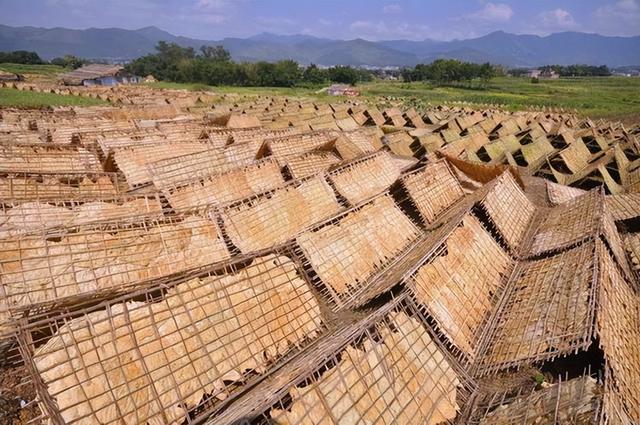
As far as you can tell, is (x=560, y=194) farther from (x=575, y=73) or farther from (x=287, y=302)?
(x=575, y=73)

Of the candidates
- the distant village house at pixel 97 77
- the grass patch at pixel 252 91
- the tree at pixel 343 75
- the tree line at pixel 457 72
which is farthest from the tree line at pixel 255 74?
the tree line at pixel 457 72

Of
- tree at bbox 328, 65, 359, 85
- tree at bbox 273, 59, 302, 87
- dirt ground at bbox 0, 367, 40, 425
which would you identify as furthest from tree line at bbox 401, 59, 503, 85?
dirt ground at bbox 0, 367, 40, 425

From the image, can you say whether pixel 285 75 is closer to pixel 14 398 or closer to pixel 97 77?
pixel 97 77

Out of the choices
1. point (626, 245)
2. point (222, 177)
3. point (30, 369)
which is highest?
point (222, 177)

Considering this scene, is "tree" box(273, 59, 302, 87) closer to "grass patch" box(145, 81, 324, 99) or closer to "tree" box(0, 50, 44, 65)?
"grass patch" box(145, 81, 324, 99)

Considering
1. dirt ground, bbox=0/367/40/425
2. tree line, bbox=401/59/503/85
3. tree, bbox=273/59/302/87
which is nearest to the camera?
dirt ground, bbox=0/367/40/425

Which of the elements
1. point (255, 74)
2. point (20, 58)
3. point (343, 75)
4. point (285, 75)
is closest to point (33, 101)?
point (255, 74)

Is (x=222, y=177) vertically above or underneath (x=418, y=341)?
above

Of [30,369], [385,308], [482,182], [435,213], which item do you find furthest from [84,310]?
[482,182]

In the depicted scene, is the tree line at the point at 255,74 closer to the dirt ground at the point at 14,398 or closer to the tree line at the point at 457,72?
the tree line at the point at 457,72
